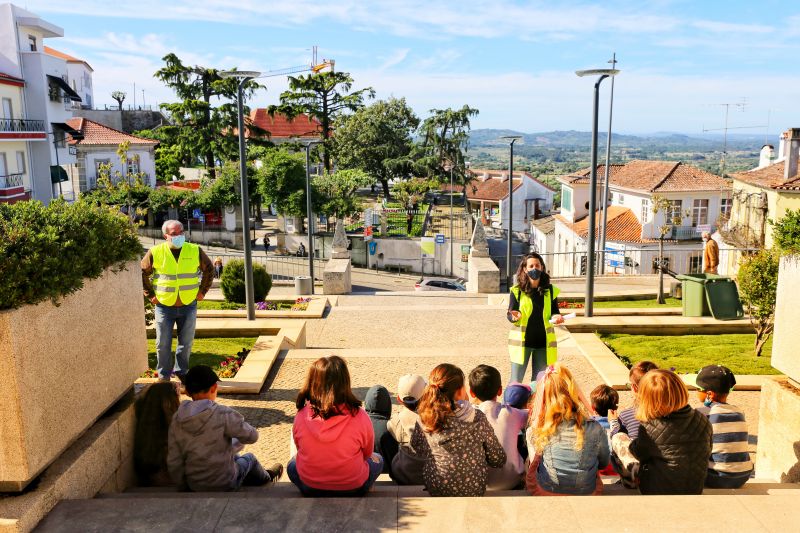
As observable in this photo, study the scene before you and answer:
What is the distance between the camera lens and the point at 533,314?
25.0ft

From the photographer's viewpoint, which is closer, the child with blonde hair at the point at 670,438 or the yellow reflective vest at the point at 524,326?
the child with blonde hair at the point at 670,438

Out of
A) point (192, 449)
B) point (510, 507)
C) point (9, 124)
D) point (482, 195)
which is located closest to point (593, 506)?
point (510, 507)

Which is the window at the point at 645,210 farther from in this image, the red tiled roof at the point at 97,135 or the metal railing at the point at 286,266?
the red tiled roof at the point at 97,135

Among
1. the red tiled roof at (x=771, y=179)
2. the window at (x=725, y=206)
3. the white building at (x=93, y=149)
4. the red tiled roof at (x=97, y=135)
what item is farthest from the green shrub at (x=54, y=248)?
the red tiled roof at (x=97, y=135)

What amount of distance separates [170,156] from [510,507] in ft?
185

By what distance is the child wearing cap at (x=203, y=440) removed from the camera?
4.90 m

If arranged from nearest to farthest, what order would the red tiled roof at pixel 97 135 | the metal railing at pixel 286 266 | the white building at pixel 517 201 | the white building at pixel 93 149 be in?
the metal railing at pixel 286 266, the white building at pixel 93 149, the red tiled roof at pixel 97 135, the white building at pixel 517 201

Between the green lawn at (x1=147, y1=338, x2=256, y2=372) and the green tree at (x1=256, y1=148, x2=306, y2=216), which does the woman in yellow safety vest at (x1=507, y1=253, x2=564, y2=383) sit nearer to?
the green lawn at (x1=147, y1=338, x2=256, y2=372)

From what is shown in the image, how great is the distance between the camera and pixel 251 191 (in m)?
46.7

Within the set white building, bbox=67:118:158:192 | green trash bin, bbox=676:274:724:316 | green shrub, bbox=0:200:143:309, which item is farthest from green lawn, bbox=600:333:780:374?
white building, bbox=67:118:158:192

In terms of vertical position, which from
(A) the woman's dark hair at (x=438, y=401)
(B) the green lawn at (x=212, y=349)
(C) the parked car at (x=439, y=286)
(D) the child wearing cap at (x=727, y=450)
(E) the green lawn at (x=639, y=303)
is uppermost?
(A) the woman's dark hair at (x=438, y=401)

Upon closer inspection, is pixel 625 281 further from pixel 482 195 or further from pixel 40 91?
pixel 482 195

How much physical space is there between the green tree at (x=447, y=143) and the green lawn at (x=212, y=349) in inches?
2194

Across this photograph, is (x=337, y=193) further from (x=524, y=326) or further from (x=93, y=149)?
(x=524, y=326)
